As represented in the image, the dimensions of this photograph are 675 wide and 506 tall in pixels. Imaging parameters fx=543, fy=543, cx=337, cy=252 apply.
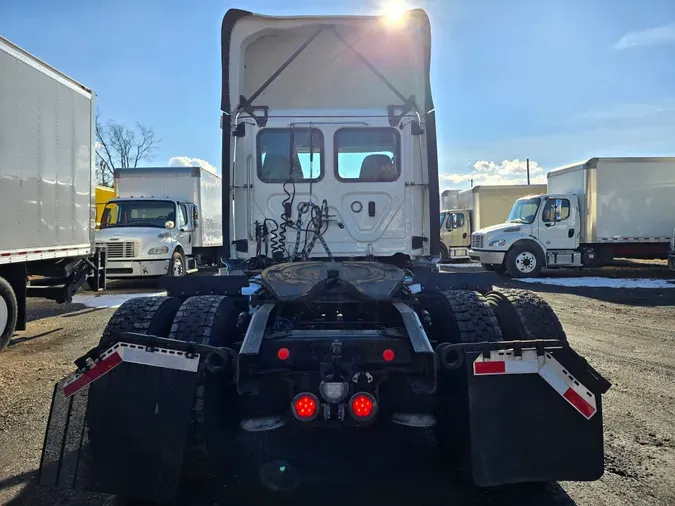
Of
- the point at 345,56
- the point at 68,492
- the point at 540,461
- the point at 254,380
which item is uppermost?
the point at 345,56

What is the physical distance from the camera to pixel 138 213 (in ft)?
50.6

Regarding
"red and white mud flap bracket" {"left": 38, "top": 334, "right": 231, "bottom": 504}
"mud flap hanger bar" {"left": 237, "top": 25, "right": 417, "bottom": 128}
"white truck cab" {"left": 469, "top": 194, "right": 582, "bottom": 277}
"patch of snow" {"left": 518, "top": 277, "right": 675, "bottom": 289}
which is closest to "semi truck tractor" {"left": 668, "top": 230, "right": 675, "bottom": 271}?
"patch of snow" {"left": 518, "top": 277, "right": 675, "bottom": 289}

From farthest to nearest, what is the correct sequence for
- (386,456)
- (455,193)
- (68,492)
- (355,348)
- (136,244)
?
(455,193) → (136,244) → (386,456) → (68,492) → (355,348)

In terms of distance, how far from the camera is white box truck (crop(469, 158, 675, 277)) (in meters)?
17.5

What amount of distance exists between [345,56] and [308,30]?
1.53ft

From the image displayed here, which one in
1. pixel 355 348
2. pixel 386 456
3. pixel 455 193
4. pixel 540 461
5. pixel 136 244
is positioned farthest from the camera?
pixel 455 193

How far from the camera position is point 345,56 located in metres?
5.77

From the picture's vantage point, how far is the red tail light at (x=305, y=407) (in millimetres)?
2936

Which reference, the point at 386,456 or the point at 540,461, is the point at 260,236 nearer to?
the point at 386,456

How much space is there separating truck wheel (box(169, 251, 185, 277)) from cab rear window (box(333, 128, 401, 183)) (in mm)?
10094

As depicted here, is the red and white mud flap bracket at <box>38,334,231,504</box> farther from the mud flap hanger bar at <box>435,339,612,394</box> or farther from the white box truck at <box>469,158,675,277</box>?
the white box truck at <box>469,158,675,277</box>

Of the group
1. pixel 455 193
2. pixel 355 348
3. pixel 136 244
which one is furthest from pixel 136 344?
pixel 455 193

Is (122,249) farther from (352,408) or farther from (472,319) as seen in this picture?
(352,408)

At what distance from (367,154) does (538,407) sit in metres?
3.40
